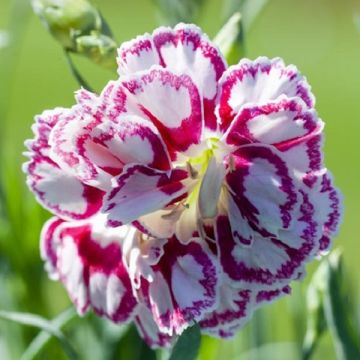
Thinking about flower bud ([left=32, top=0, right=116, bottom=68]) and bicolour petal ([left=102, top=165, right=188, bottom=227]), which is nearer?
bicolour petal ([left=102, top=165, right=188, bottom=227])

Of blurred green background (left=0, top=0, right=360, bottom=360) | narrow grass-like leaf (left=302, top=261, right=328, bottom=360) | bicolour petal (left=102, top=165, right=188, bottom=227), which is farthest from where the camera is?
blurred green background (left=0, top=0, right=360, bottom=360)

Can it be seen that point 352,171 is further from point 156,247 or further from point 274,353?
point 156,247

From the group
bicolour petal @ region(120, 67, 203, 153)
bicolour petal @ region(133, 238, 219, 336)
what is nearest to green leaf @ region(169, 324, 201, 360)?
bicolour petal @ region(133, 238, 219, 336)

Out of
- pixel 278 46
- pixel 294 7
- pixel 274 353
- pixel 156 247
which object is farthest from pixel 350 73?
pixel 156 247

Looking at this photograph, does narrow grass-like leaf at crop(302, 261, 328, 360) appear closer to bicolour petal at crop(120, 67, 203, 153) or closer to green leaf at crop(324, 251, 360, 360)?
green leaf at crop(324, 251, 360, 360)

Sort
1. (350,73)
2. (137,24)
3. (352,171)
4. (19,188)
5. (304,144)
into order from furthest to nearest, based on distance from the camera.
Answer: (137,24)
(350,73)
(352,171)
(19,188)
(304,144)

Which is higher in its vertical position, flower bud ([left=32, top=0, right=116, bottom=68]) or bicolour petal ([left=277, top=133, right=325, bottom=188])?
flower bud ([left=32, top=0, right=116, bottom=68])
